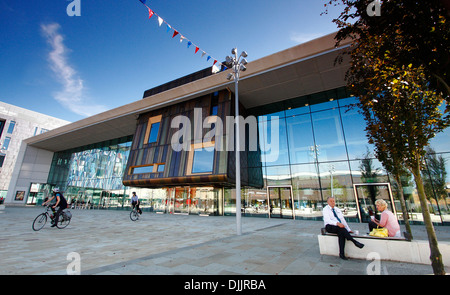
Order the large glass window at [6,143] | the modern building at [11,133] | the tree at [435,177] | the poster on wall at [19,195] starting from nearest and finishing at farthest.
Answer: the tree at [435,177], the poster on wall at [19,195], the modern building at [11,133], the large glass window at [6,143]

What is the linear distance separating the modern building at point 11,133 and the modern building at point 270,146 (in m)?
24.1

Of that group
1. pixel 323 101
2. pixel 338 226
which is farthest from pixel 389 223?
pixel 323 101

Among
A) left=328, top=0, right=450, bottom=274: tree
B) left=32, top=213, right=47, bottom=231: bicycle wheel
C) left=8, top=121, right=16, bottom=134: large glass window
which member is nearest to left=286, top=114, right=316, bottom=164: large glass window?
left=328, top=0, right=450, bottom=274: tree

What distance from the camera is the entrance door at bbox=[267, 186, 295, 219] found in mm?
16156

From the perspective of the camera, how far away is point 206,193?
2067 cm

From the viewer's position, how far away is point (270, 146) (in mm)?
17875

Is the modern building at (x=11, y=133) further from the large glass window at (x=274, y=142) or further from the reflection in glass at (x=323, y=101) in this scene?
the reflection in glass at (x=323, y=101)

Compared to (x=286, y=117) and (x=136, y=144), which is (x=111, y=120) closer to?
(x=136, y=144)

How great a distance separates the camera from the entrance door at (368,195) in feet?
43.1

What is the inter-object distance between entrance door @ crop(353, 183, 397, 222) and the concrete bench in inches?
424

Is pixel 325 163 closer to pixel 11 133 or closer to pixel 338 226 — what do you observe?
pixel 338 226

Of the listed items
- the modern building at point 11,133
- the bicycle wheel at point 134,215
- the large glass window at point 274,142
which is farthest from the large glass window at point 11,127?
the large glass window at point 274,142

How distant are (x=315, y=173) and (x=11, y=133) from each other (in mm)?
50408

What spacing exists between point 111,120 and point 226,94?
15207 mm
